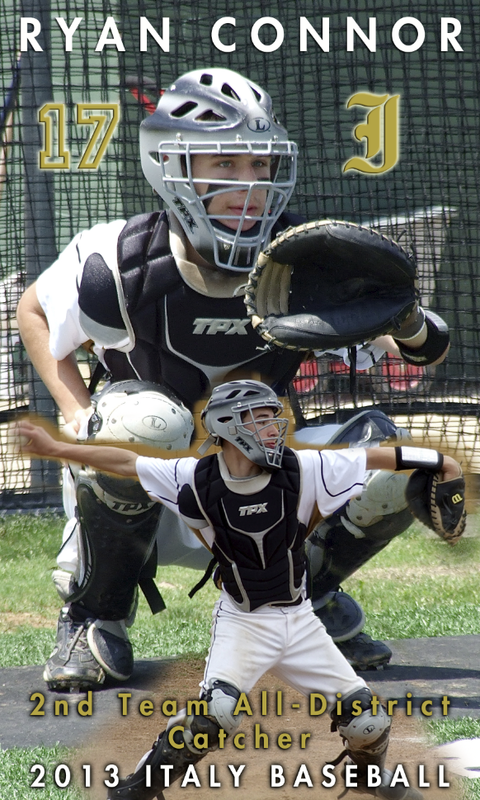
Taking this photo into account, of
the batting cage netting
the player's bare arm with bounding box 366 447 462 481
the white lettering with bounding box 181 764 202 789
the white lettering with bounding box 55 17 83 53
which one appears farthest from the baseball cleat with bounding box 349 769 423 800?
the white lettering with bounding box 55 17 83 53

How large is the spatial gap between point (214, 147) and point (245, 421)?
3.39 feet

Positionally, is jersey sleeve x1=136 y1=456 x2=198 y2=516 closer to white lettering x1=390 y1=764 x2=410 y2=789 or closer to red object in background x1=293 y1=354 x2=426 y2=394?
white lettering x1=390 y1=764 x2=410 y2=789

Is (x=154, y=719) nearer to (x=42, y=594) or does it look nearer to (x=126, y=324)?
(x=126, y=324)

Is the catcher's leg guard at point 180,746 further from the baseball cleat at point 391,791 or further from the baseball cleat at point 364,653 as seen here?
the baseball cleat at point 364,653

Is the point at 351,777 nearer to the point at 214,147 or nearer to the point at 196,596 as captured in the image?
the point at 214,147

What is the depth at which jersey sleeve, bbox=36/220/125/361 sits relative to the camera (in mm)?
3404

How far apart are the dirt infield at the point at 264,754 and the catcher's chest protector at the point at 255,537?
495mm

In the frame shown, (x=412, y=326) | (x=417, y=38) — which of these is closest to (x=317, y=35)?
(x=417, y=38)

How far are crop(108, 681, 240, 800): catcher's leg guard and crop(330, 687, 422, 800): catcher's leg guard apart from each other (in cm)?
29

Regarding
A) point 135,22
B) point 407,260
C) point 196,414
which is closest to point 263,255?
point 407,260

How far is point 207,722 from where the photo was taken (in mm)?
2461

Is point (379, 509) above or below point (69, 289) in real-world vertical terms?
below

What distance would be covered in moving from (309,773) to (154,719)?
25.0 inches

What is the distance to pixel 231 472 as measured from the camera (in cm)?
271
